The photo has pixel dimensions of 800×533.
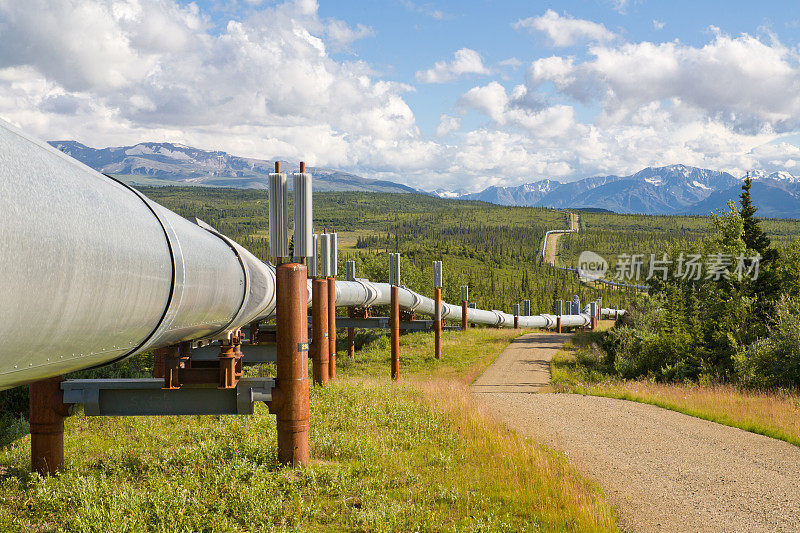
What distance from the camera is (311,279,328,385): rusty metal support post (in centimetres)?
1614

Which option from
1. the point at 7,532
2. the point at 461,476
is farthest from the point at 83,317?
the point at 461,476

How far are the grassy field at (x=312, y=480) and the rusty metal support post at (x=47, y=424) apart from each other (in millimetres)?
240

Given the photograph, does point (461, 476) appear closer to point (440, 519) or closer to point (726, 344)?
point (440, 519)

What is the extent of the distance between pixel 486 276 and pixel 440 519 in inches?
5779

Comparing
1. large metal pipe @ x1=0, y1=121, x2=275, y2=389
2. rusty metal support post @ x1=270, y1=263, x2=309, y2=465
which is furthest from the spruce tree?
large metal pipe @ x1=0, y1=121, x2=275, y2=389

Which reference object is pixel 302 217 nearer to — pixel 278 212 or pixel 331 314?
pixel 278 212

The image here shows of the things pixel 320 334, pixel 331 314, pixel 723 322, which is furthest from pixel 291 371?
pixel 723 322

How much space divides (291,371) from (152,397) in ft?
6.09

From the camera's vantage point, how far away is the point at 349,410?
11.8 meters

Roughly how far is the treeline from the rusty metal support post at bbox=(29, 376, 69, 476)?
21.6m

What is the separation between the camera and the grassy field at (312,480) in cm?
627

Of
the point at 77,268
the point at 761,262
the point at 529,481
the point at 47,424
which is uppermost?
the point at 761,262

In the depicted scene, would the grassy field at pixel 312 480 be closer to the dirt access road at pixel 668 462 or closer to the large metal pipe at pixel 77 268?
the dirt access road at pixel 668 462

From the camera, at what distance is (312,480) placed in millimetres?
7402
